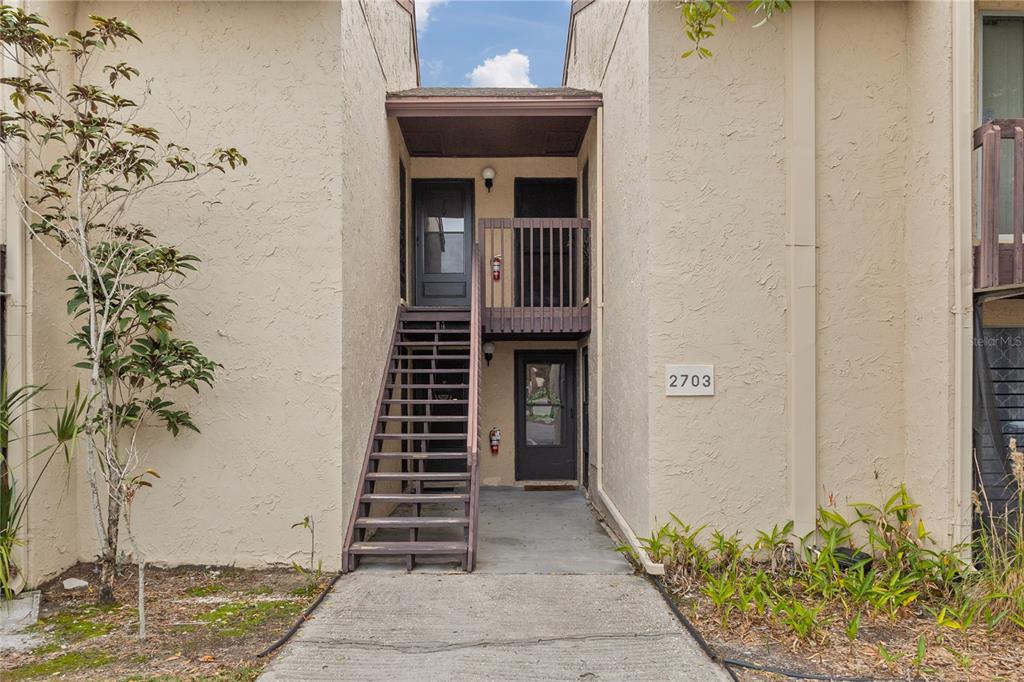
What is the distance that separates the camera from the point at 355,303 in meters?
4.99

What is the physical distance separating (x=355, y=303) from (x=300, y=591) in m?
2.24

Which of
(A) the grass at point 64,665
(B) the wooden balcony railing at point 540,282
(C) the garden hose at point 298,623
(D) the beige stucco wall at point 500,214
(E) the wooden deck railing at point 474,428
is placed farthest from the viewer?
(D) the beige stucco wall at point 500,214

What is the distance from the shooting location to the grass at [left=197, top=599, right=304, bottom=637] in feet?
11.6

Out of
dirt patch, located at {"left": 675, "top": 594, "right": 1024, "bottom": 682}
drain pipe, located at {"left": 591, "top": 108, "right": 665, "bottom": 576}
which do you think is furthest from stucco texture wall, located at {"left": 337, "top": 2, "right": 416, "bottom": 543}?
dirt patch, located at {"left": 675, "top": 594, "right": 1024, "bottom": 682}

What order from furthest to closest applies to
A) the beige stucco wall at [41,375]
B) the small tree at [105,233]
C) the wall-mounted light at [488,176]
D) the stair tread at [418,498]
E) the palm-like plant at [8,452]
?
the wall-mounted light at [488,176]
the stair tread at [418,498]
the beige stucco wall at [41,375]
the palm-like plant at [8,452]
the small tree at [105,233]

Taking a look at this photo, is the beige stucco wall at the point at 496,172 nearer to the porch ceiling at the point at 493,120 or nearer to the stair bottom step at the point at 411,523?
the porch ceiling at the point at 493,120

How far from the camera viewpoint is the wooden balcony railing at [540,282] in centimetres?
666

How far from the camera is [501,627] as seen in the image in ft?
11.7

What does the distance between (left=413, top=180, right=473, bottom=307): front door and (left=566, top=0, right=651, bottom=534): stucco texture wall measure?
254 centimetres

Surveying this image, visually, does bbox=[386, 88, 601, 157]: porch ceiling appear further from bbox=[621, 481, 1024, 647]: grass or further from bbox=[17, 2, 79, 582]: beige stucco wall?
bbox=[621, 481, 1024, 647]: grass

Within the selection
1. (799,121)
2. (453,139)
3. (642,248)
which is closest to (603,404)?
(642,248)

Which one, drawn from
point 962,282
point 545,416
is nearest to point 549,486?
point 545,416

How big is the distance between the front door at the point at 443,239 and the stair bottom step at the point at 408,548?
Answer: 412 cm

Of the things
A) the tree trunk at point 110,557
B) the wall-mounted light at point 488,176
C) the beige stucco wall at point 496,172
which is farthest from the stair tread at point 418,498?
the wall-mounted light at point 488,176
